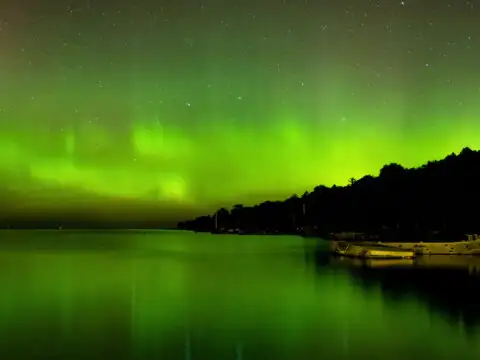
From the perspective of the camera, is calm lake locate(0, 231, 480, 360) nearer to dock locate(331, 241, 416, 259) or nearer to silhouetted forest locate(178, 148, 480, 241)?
dock locate(331, 241, 416, 259)

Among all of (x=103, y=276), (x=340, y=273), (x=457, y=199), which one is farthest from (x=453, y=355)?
(x=457, y=199)

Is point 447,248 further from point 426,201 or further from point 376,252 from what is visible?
point 426,201

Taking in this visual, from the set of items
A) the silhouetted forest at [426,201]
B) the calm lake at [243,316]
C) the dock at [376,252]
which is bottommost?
the calm lake at [243,316]

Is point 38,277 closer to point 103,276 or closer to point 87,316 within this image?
point 103,276

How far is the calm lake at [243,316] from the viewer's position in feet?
71.9

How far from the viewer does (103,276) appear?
53.9m

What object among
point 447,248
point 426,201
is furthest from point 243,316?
point 426,201

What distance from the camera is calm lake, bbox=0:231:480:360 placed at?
21.9 m

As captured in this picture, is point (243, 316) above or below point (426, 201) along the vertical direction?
below

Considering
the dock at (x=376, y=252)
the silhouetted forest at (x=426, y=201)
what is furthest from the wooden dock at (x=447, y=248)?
the silhouetted forest at (x=426, y=201)

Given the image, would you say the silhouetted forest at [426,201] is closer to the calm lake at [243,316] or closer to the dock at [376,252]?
the dock at [376,252]

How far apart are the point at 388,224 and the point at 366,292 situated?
9148cm

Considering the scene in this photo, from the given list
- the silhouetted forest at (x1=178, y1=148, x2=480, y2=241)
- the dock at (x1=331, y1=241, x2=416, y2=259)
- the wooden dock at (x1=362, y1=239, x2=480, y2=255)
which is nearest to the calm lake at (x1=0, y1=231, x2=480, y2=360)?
the dock at (x1=331, y1=241, x2=416, y2=259)

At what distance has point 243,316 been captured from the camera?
29.7 meters
